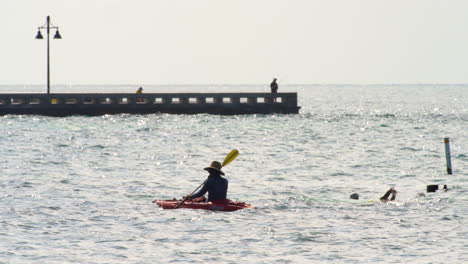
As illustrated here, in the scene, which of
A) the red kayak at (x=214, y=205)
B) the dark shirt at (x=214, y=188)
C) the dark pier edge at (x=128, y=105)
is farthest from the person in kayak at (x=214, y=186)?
the dark pier edge at (x=128, y=105)

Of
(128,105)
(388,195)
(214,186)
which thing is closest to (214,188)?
(214,186)

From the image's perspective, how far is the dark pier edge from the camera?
174ft

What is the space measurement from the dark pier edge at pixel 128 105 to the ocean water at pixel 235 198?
25.2ft

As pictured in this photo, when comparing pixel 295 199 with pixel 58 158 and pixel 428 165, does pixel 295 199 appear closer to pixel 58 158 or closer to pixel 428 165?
pixel 428 165

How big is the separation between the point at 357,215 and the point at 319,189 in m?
4.99

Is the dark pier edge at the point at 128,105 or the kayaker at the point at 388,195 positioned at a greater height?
the dark pier edge at the point at 128,105

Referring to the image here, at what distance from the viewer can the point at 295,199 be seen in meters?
21.7

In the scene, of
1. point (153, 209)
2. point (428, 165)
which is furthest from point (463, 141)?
point (153, 209)

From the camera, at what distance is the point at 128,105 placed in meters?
54.9

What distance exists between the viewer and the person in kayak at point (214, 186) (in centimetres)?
1819

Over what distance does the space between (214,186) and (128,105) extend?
1452 inches

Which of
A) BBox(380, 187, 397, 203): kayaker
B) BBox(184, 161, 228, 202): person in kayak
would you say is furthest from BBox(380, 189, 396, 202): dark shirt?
BBox(184, 161, 228, 202): person in kayak
